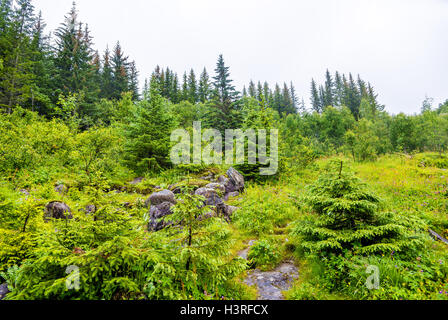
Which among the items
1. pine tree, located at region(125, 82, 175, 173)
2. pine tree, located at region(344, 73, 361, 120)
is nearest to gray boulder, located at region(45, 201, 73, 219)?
pine tree, located at region(125, 82, 175, 173)

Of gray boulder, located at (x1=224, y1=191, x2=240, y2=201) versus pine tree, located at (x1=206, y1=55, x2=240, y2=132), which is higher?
pine tree, located at (x1=206, y1=55, x2=240, y2=132)

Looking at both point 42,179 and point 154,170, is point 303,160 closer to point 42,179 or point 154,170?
point 154,170

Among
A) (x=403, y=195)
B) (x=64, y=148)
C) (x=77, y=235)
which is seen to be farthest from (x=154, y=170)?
(x=403, y=195)

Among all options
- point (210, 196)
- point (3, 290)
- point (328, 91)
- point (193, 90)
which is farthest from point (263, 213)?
point (328, 91)

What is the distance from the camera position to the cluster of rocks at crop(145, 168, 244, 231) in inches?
265

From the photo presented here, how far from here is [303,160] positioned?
16.8m

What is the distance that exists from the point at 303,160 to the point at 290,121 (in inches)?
1047

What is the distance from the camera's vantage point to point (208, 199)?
8.40 metres

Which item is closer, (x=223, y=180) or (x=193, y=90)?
(x=223, y=180)

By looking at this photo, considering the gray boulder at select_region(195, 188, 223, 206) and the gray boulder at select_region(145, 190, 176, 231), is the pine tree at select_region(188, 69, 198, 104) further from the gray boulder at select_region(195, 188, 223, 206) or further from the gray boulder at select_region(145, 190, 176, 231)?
the gray boulder at select_region(145, 190, 176, 231)
